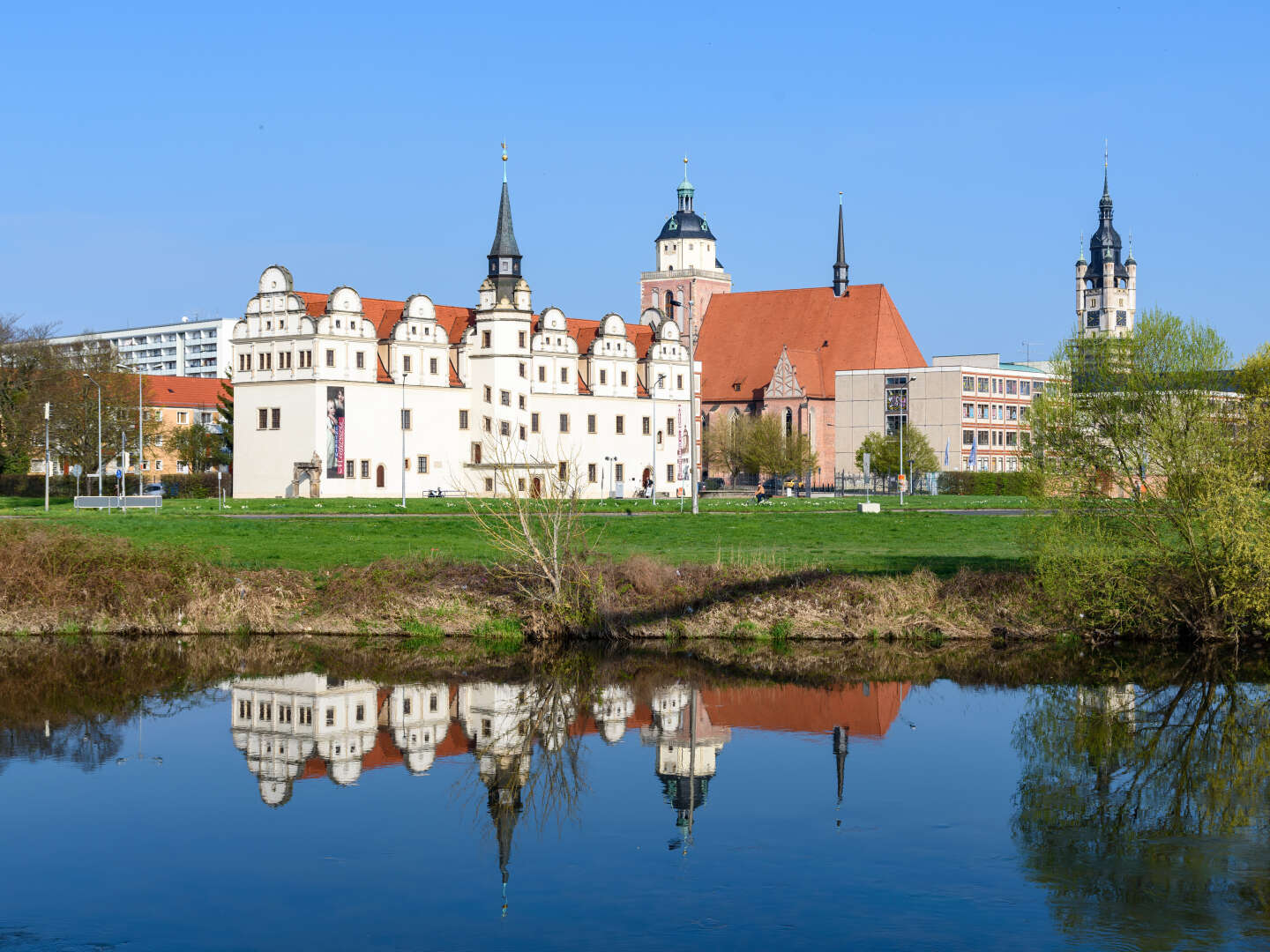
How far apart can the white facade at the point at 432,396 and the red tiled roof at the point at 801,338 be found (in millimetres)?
25961

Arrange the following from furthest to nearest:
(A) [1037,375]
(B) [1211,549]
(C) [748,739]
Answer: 1. (A) [1037,375]
2. (B) [1211,549]
3. (C) [748,739]

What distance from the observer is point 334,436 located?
257 ft

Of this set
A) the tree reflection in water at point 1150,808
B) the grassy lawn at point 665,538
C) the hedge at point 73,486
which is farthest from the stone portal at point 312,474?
the tree reflection in water at point 1150,808

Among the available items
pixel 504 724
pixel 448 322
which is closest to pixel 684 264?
pixel 448 322

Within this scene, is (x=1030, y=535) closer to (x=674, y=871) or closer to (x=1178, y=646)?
(x=1178, y=646)

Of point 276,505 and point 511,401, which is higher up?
point 511,401

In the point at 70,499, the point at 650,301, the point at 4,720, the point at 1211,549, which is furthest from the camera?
the point at 650,301

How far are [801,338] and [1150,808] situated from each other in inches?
4204

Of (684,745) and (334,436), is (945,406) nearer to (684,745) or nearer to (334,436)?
(334,436)

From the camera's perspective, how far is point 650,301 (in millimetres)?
139750

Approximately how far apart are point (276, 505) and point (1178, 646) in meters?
44.3

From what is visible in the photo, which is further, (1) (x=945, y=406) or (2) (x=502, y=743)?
(1) (x=945, y=406)

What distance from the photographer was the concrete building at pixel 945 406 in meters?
112

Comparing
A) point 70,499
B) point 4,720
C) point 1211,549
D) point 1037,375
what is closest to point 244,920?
point 4,720
